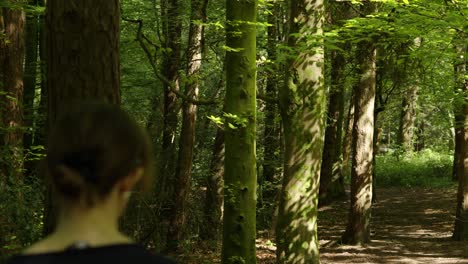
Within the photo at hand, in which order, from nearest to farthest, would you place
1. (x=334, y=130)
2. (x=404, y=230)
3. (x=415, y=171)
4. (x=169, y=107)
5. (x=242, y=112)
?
(x=242, y=112) → (x=169, y=107) → (x=404, y=230) → (x=334, y=130) → (x=415, y=171)

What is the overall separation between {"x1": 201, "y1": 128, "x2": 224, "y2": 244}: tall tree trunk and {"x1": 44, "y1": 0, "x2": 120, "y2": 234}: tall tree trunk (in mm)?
10117

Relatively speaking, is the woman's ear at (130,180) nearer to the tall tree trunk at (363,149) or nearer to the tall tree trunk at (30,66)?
the tall tree trunk at (363,149)

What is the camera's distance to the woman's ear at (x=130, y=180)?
1658 mm

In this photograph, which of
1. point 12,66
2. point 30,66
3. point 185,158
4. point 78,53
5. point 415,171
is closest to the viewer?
point 78,53

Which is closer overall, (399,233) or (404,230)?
(399,233)

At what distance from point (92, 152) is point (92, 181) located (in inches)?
3.6

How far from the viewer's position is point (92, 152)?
62.2 inches

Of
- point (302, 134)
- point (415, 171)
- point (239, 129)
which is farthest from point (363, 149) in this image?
point (415, 171)

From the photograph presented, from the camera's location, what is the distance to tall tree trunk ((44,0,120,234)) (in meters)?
3.74

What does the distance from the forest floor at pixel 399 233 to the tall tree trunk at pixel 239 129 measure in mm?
3448

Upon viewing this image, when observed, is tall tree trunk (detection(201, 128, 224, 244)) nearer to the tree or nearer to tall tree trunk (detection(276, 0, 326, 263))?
tall tree trunk (detection(276, 0, 326, 263))

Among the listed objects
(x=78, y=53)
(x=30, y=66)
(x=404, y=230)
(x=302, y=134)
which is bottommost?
(x=404, y=230)

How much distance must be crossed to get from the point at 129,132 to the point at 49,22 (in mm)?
2505

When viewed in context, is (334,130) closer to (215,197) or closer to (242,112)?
(215,197)
